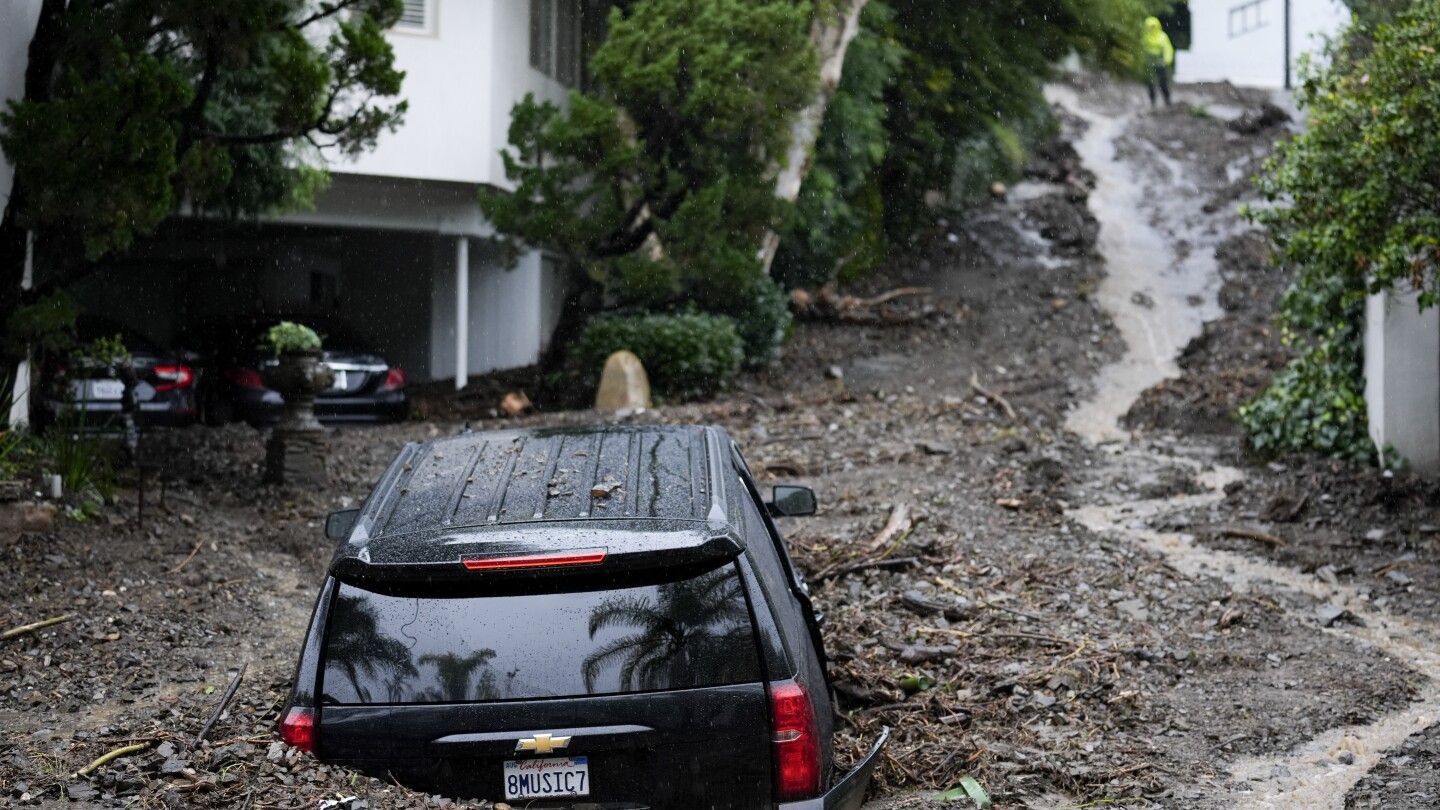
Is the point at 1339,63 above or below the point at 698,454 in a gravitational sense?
above

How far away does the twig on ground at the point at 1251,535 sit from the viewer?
9.89 m

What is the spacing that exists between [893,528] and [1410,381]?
4.78 m

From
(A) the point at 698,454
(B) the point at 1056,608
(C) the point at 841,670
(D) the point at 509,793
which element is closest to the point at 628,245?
(B) the point at 1056,608

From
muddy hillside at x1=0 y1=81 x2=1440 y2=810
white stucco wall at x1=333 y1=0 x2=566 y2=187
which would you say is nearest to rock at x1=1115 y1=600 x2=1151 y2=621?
muddy hillside at x1=0 y1=81 x2=1440 y2=810

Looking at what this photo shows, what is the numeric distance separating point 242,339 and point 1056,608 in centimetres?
1031

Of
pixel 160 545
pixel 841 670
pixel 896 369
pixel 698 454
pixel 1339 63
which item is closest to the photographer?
pixel 698 454

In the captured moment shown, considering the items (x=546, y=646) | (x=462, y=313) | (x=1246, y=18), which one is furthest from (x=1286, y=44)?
(x=546, y=646)

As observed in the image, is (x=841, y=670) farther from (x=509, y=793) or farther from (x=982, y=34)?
(x=982, y=34)

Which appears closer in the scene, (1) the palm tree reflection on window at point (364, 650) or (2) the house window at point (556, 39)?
(1) the palm tree reflection on window at point (364, 650)

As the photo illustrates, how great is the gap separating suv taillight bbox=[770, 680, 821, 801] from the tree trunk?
1437cm

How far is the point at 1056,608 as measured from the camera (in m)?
8.06

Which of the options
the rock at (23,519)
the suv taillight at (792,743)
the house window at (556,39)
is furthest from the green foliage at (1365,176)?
the house window at (556,39)

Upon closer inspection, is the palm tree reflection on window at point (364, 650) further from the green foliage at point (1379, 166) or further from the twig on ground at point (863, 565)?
the green foliage at point (1379, 166)

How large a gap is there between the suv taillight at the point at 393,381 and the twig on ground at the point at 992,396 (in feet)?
22.3
